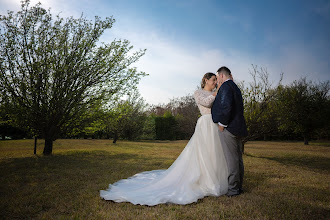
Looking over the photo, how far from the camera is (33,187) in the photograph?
4215mm

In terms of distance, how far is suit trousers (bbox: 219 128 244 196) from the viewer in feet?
12.1

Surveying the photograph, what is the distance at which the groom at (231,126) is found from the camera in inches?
145

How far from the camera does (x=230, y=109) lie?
367 centimetres

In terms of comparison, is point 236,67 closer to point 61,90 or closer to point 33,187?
point 61,90

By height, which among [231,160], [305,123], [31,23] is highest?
[31,23]

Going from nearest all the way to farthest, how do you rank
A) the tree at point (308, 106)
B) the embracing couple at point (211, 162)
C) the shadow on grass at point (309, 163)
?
the embracing couple at point (211, 162)
the shadow on grass at point (309, 163)
the tree at point (308, 106)

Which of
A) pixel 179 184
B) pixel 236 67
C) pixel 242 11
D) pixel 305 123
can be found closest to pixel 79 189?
pixel 179 184

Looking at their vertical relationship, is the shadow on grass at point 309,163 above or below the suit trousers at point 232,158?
below

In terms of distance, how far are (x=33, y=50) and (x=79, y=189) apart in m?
6.70

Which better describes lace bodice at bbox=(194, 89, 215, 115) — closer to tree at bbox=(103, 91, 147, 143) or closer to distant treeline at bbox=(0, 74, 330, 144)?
distant treeline at bbox=(0, 74, 330, 144)

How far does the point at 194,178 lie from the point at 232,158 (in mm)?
802

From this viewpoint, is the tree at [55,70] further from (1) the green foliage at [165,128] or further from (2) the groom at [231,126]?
(1) the green foliage at [165,128]

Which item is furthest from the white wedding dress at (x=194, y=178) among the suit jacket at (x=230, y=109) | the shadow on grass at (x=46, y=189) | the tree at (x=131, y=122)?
the tree at (x=131, y=122)

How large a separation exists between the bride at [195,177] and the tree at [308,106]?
16.6m
